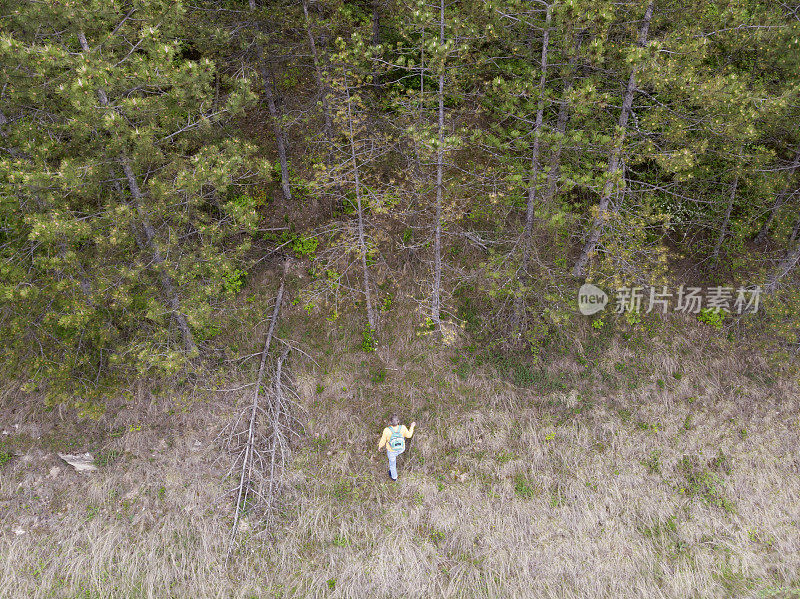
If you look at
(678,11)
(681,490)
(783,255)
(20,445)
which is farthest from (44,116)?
(783,255)

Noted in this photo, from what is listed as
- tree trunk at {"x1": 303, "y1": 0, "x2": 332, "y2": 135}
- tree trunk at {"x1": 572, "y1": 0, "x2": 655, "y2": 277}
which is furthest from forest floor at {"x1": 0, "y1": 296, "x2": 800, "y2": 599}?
tree trunk at {"x1": 303, "y1": 0, "x2": 332, "y2": 135}

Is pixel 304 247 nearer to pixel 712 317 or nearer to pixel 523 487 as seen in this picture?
pixel 523 487

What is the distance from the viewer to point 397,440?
9.55 m

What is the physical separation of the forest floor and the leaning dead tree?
1.16 ft

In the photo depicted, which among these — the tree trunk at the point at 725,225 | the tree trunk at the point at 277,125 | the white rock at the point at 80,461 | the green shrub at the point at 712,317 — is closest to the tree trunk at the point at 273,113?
the tree trunk at the point at 277,125

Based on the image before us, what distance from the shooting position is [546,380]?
11.6 metres

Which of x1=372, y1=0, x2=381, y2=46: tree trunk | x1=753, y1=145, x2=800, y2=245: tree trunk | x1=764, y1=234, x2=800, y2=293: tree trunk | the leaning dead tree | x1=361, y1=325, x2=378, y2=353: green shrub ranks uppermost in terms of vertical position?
x1=372, y1=0, x2=381, y2=46: tree trunk

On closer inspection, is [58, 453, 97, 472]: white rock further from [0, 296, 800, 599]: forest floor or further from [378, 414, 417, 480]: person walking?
[378, 414, 417, 480]: person walking

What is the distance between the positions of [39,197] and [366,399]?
8.14 meters

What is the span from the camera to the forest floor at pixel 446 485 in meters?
9.00

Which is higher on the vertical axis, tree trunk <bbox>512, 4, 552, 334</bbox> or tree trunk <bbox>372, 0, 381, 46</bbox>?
tree trunk <bbox>372, 0, 381, 46</bbox>

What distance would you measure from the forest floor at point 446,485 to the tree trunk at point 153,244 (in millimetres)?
1852

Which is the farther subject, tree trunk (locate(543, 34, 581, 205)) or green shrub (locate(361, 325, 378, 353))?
green shrub (locate(361, 325, 378, 353))

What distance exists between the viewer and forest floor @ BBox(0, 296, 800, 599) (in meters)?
9.00
